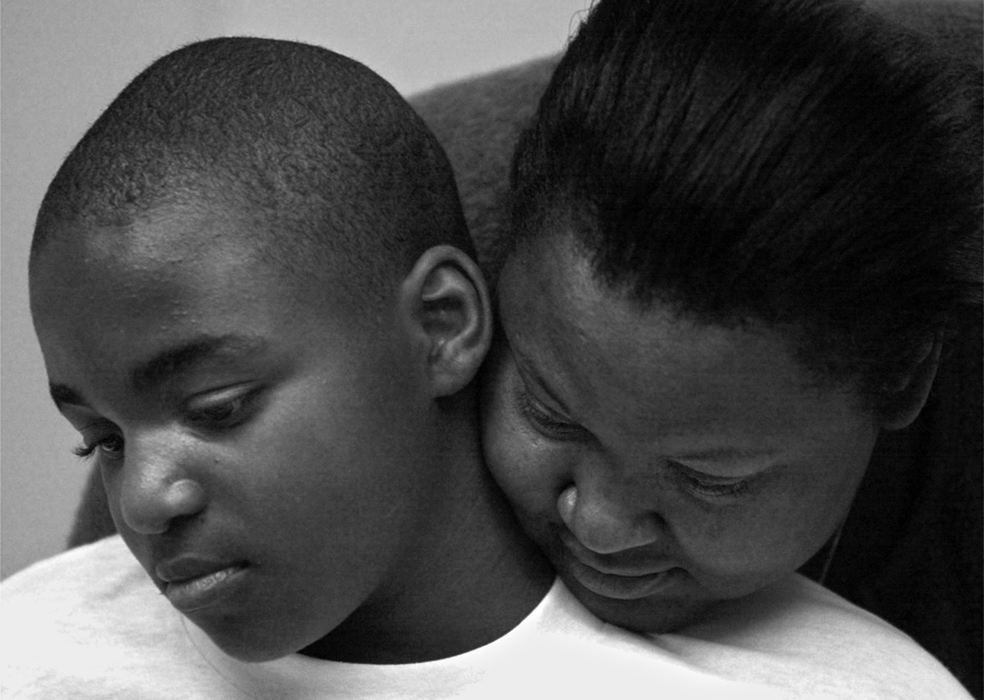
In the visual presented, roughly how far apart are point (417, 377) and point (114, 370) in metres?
0.21

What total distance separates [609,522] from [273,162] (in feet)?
1.11

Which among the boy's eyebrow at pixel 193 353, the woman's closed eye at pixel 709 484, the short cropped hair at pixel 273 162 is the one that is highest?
the short cropped hair at pixel 273 162

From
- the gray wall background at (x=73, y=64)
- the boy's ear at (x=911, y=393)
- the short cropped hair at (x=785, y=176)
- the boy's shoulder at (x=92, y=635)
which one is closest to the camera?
the short cropped hair at (x=785, y=176)

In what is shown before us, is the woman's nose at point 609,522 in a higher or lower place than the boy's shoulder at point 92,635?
higher

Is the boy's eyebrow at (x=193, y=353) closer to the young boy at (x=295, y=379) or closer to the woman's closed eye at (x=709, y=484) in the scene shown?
the young boy at (x=295, y=379)

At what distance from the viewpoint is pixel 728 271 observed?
2.84ft

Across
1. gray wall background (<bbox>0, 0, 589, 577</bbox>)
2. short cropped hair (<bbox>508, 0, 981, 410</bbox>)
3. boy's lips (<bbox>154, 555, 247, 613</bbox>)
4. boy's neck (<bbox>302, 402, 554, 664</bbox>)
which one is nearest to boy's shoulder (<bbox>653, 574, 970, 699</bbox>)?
boy's neck (<bbox>302, 402, 554, 664</bbox>)

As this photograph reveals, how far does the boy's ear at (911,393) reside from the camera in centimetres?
97

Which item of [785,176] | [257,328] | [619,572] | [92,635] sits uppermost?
[785,176]

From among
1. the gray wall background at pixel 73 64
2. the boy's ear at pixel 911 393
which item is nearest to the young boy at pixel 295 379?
the boy's ear at pixel 911 393

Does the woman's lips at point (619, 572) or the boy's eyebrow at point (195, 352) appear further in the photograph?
the woman's lips at point (619, 572)

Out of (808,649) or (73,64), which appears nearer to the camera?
(808,649)

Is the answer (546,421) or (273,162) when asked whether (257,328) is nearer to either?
(273,162)

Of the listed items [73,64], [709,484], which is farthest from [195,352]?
[73,64]
